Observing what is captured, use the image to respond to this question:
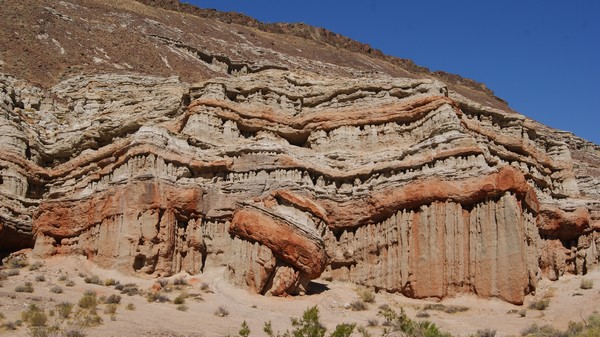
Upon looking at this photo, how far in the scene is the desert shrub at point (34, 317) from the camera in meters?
17.2

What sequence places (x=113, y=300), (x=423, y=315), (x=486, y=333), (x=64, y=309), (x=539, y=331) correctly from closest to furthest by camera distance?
(x=64, y=309), (x=486, y=333), (x=539, y=331), (x=113, y=300), (x=423, y=315)

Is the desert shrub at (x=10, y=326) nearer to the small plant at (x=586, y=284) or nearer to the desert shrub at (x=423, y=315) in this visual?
the desert shrub at (x=423, y=315)

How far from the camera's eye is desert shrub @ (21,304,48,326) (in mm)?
17219

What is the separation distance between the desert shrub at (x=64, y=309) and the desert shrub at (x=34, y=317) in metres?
0.55

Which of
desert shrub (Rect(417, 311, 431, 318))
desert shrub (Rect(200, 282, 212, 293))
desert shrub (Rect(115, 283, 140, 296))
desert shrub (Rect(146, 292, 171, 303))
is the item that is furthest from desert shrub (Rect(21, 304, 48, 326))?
desert shrub (Rect(417, 311, 431, 318))

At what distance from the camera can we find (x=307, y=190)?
3036cm

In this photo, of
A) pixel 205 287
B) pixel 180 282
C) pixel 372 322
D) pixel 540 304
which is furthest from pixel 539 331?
pixel 180 282

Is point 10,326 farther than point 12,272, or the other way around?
point 12,272

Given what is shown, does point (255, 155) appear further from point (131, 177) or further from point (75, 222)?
point (75, 222)

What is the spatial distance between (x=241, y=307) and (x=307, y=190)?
322 inches

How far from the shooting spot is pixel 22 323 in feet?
56.9

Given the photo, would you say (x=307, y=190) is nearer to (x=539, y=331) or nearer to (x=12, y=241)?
(x=539, y=331)

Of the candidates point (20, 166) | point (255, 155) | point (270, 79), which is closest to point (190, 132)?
point (255, 155)

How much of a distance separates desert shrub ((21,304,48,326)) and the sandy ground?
30cm
